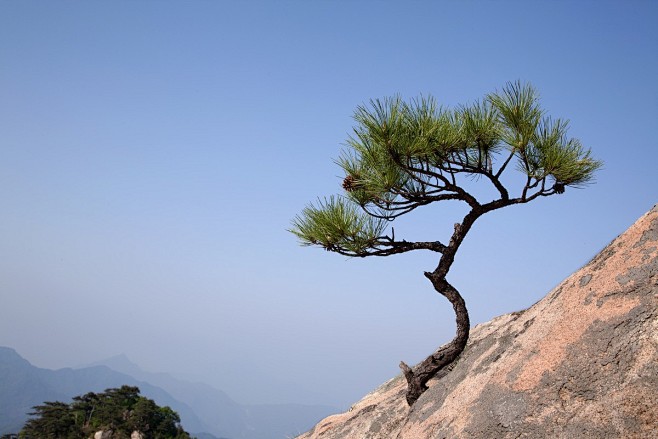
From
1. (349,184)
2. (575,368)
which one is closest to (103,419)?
(349,184)

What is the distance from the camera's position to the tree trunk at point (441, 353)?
739 centimetres

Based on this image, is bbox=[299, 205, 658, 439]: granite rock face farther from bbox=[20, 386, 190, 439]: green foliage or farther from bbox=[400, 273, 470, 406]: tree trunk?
bbox=[20, 386, 190, 439]: green foliage

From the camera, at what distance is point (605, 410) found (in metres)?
4.12

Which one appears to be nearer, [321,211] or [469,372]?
[469,372]

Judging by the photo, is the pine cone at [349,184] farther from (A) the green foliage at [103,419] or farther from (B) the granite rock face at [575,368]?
(A) the green foliage at [103,419]

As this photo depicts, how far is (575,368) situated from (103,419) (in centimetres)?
5661

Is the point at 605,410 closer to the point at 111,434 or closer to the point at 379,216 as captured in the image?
the point at 379,216

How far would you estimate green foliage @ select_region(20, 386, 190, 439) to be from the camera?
2000 inches

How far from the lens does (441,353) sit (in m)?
7.54

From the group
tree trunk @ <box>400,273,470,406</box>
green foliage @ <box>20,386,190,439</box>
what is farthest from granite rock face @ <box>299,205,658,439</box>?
green foliage @ <box>20,386,190,439</box>

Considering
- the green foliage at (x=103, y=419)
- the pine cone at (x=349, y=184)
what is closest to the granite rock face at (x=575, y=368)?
the pine cone at (x=349, y=184)

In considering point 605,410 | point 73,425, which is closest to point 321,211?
point 605,410

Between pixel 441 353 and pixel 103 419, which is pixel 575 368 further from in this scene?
pixel 103 419

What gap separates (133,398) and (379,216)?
2343 inches
